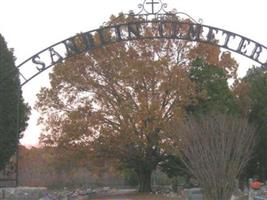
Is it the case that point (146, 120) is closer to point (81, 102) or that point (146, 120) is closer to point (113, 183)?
point (81, 102)

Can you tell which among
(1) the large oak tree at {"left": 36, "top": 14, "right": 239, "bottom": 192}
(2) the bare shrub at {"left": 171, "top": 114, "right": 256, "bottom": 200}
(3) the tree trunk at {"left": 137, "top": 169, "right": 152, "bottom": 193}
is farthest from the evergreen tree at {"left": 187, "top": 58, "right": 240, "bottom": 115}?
(2) the bare shrub at {"left": 171, "top": 114, "right": 256, "bottom": 200}

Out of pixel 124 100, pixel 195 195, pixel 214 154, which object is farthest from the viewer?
pixel 124 100

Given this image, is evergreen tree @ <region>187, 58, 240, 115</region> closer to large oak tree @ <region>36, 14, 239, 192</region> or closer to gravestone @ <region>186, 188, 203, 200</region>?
large oak tree @ <region>36, 14, 239, 192</region>

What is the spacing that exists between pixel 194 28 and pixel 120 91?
19.8 m

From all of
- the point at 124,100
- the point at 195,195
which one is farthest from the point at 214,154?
the point at 124,100

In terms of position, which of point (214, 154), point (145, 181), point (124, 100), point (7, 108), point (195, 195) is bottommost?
point (195, 195)

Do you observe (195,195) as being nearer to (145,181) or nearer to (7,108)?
(7,108)

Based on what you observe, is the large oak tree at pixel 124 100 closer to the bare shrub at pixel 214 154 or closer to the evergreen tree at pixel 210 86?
the evergreen tree at pixel 210 86

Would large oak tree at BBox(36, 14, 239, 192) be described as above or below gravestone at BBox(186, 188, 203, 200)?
Result: above

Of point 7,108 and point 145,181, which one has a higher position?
point 7,108

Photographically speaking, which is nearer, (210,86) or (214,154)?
(214,154)

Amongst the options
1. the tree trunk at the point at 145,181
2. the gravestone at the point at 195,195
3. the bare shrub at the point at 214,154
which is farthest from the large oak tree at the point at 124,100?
the bare shrub at the point at 214,154

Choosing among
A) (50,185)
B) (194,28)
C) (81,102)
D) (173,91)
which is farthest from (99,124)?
(194,28)

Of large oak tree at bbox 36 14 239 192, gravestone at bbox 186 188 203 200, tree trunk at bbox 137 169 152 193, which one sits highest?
large oak tree at bbox 36 14 239 192
